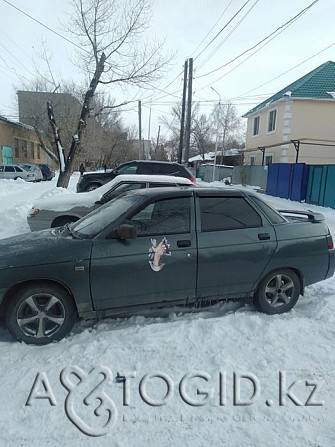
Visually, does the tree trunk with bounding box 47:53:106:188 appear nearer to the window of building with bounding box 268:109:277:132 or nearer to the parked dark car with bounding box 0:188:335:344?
the parked dark car with bounding box 0:188:335:344

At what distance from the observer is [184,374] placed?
2662 mm

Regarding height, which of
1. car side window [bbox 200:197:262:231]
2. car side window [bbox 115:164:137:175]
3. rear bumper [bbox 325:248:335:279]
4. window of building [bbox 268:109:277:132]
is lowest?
rear bumper [bbox 325:248:335:279]

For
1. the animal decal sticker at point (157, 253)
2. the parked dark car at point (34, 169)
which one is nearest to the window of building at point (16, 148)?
the parked dark car at point (34, 169)

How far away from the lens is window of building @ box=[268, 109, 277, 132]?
22.5 meters

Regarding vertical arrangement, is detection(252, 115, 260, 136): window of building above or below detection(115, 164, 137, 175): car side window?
above

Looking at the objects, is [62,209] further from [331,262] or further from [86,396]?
[331,262]

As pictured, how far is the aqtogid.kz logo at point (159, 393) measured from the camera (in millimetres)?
2299

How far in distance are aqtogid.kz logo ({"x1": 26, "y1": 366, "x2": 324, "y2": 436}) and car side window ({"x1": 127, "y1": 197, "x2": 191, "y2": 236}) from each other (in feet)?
4.73

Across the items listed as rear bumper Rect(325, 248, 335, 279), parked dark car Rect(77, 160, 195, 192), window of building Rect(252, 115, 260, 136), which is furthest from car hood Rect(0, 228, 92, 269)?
window of building Rect(252, 115, 260, 136)

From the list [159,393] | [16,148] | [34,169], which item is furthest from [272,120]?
[16,148]

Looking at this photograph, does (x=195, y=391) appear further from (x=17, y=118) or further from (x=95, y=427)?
(x=17, y=118)

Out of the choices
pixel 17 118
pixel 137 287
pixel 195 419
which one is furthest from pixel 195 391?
pixel 17 118

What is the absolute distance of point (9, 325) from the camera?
3.01m

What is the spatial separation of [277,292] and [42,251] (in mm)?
2802
